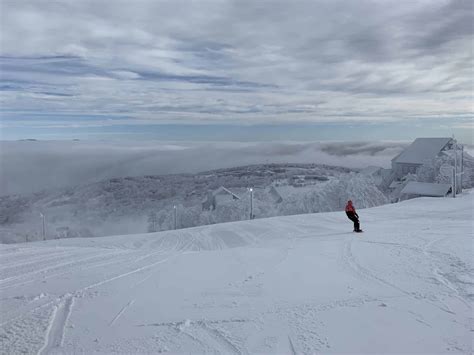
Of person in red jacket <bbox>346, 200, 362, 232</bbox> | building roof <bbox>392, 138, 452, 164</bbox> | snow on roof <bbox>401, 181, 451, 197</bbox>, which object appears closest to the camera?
person in red jacket <bbox>346, 200, 362, 232</bbox>

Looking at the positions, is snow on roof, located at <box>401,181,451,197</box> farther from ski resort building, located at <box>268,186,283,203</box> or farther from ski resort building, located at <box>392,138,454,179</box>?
ski resort building, located at <box>268,186,283,203</box>

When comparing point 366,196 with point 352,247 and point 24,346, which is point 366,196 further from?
point 24,346

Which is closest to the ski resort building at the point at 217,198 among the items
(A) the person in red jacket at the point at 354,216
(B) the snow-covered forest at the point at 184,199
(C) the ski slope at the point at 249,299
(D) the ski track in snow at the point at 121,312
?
(B) the snow-covered forest at the point at 184,199

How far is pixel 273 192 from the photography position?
57344mm

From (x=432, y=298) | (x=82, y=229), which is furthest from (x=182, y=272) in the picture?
(x=82, y=229)

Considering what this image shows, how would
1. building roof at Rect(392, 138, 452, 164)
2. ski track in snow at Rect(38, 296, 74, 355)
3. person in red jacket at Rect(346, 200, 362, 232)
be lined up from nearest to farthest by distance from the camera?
ski track in snow at Rect(38, 296, 74, 355) → person in red jacket at Rect(346, 200, 362, 232) → building roof at Rect(392, 138, 452, 164)

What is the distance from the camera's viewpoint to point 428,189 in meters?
38.5

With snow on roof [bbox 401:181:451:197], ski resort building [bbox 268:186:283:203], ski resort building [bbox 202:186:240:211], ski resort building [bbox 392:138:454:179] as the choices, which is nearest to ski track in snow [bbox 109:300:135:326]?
snow on roof [bbox 401:181:451:197]

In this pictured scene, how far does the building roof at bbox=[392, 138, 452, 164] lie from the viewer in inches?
2053

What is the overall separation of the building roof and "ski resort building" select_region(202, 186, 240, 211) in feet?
88.7

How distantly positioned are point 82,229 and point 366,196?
51610 mm

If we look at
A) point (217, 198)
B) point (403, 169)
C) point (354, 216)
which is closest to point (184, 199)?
point (217, 198)

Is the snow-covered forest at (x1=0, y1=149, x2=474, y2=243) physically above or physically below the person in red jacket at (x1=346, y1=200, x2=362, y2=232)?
below

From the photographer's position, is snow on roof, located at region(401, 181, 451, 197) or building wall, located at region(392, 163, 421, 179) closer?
snow on roof, located at region(401, 181, 451, 197)
